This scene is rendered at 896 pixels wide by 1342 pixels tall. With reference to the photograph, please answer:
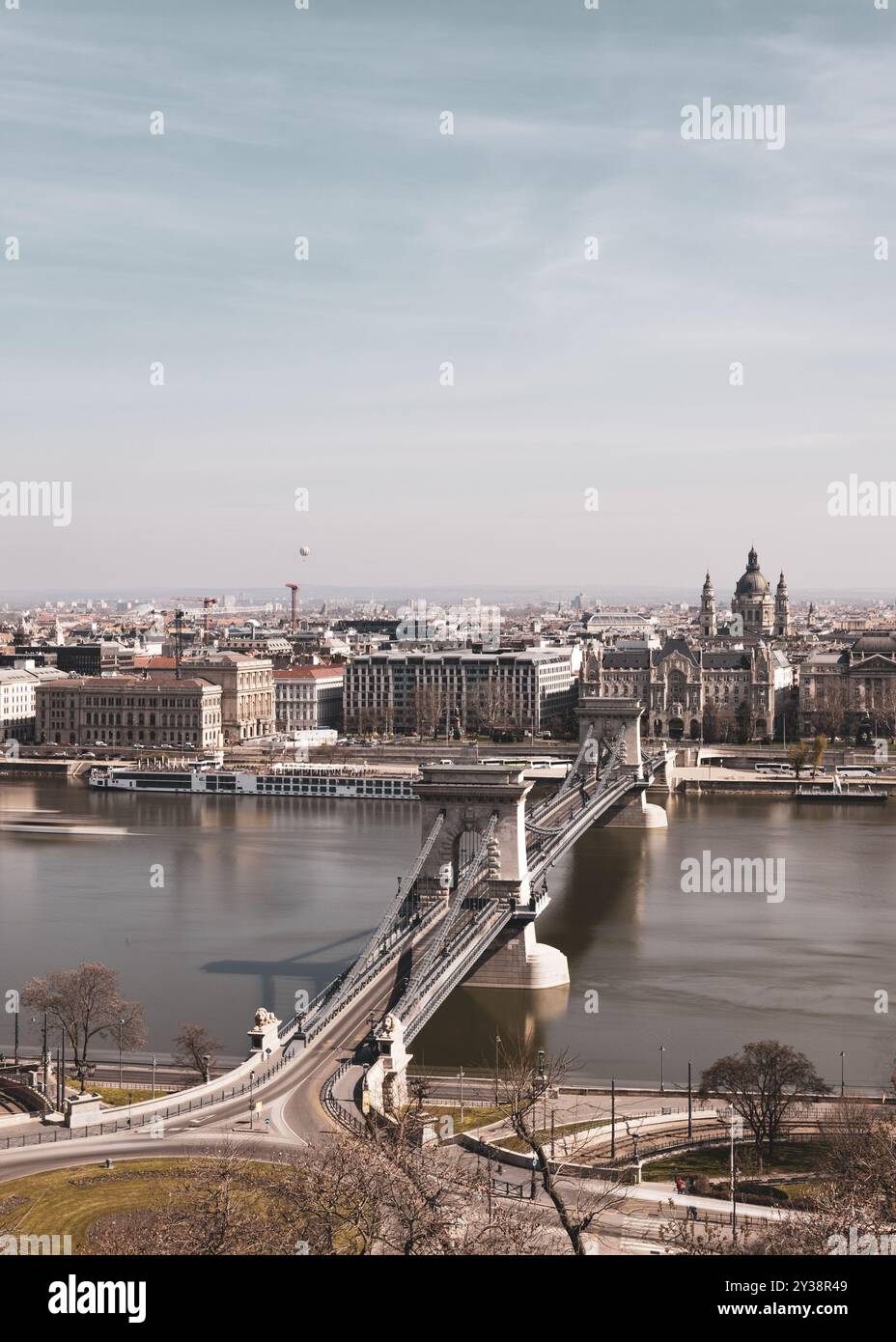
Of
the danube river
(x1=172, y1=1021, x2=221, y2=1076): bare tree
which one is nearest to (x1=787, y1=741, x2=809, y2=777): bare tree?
the danube river

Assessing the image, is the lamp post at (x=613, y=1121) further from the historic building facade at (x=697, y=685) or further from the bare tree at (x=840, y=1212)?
the historic building facade at (x=697, y=685)

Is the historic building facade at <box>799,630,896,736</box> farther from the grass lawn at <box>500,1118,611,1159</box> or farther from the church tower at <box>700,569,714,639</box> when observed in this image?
the grass lawn at <box>500,1118,611,1159</box>

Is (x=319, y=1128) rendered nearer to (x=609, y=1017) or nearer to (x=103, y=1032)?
(x=103, y=1032)

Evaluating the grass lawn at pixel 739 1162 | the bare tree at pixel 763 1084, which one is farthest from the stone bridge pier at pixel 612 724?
the grass lawn at pixel 739 1162


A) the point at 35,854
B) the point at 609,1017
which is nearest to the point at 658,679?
the point at 35,854

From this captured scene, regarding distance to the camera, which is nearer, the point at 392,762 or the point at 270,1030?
the point at 270,1030

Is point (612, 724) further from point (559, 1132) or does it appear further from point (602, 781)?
point (559, 1132)
